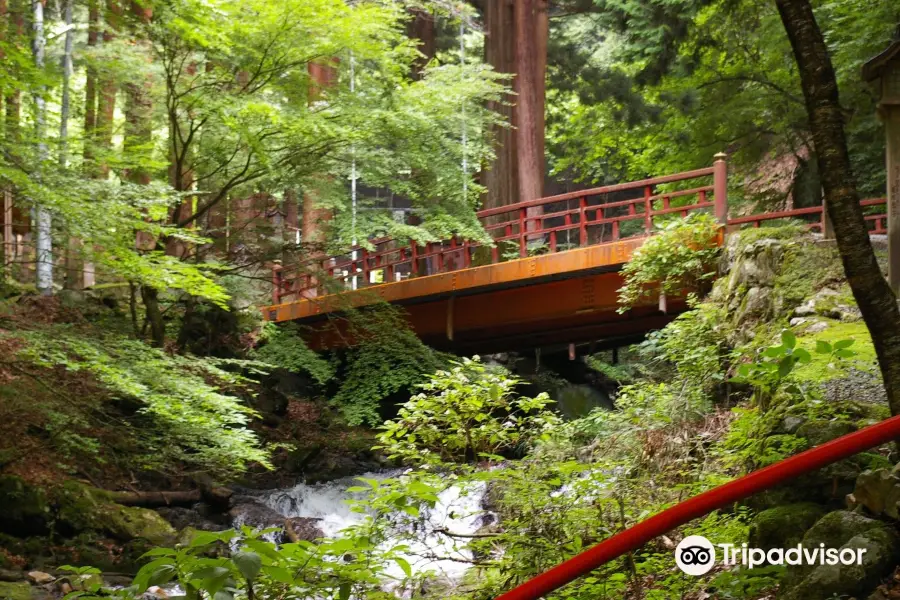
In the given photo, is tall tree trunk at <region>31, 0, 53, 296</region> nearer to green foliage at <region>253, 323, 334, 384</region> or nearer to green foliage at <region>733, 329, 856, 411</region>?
green foliage at <region>253, 323, 334, 384</region>

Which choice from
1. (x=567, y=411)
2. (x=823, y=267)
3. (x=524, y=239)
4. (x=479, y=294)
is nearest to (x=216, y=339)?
(x=479, y=294)

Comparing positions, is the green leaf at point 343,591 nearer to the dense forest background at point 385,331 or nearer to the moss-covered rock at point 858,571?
the dense forest background at point 385,331

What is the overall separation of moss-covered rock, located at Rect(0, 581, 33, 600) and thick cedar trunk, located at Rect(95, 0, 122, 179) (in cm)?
581

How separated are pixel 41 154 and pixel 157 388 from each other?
98.6 inches

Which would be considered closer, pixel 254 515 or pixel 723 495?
pixel 723 495

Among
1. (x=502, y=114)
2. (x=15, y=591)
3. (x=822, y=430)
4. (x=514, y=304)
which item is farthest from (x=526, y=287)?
(x=822, y=430)

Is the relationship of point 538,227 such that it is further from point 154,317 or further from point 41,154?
point 41,154

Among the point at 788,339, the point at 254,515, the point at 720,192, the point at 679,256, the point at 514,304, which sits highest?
the point at 720,192

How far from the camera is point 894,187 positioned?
602 cm

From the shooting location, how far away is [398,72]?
12.9 m

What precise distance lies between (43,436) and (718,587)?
811cm

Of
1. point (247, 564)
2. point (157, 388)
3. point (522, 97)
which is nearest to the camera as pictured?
point (247, 564)

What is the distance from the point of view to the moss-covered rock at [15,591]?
6922 millimetres

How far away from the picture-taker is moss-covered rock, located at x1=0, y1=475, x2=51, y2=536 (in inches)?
339
